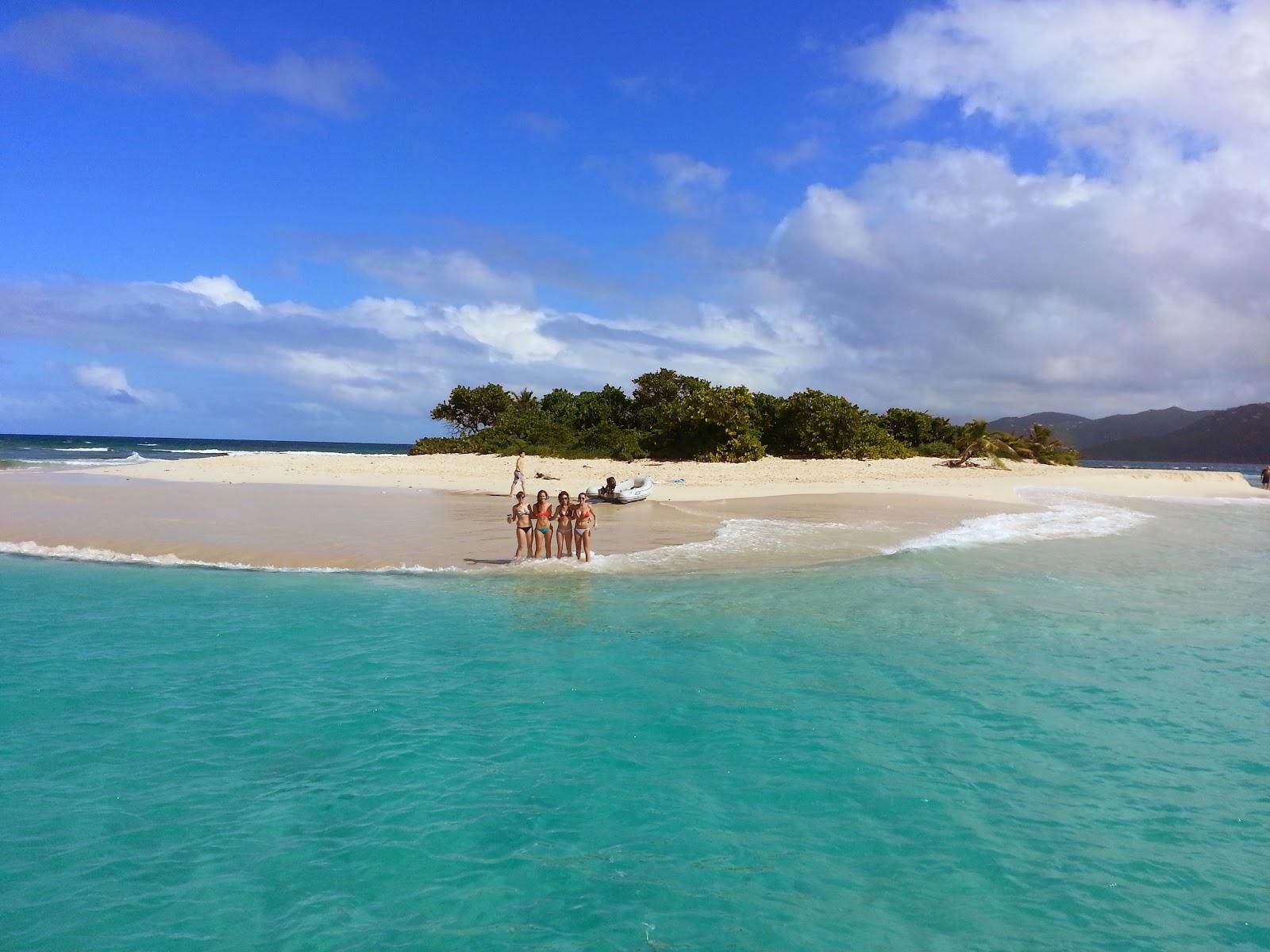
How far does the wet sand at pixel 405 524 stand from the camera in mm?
16484

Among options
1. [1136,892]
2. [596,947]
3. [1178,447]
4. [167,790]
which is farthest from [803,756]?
[1178,447]

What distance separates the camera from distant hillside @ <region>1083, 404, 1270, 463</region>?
12238 centimetres

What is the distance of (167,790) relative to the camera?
616 cm

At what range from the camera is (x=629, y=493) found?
26.6m

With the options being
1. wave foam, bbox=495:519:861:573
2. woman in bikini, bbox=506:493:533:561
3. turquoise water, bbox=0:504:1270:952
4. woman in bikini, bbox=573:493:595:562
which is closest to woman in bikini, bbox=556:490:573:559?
woman in bikini, bbox=573:493:595:562

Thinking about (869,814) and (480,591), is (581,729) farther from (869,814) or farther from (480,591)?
(480,591)

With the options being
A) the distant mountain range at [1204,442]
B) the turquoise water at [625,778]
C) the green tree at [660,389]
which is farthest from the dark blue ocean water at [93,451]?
A: the distant mountain range at [1204,442]

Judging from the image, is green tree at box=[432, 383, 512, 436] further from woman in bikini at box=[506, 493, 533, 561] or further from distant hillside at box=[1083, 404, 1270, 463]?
distant hillside at box=[1083, 404, 1270, 463]

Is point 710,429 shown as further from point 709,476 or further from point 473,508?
point 473,508

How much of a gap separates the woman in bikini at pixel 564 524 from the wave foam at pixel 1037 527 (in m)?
6.90

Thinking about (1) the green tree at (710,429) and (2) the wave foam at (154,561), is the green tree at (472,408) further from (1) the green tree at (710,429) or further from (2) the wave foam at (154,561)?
(2) the wave foam at (154,561)

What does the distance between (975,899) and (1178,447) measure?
155 m

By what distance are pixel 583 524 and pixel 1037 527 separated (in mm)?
14631

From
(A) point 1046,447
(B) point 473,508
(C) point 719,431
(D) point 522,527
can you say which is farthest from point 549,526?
(A) point 1046,447
